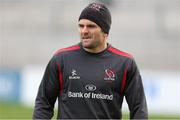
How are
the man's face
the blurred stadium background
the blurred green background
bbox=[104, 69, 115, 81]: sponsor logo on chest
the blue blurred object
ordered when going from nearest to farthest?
1. the man's face
2. bbox=[104, 69, 115, 81]: sponsor logo on chest
3. the blurred green background
4. the blue blurred object
5. the blurred stadium background

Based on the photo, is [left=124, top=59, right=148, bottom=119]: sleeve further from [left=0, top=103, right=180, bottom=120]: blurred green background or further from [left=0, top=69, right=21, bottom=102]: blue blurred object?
[left=0, top=69, right=21, bottom=102]: blue blurred object

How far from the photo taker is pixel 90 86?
646cm

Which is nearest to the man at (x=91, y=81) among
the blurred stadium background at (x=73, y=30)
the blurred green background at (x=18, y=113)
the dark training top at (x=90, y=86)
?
the dark training top at (x=90, y=86)

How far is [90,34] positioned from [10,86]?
1542 cm

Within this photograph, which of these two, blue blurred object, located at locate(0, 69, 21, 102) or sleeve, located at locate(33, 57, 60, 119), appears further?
blue blurred object, located at locate(0, 69, 21, 102)

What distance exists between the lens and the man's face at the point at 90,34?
21.0ft

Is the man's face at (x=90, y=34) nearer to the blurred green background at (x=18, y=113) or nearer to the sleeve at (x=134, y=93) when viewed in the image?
the sleeve at (x=134, y=93)

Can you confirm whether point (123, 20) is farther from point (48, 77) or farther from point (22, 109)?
point (48, 77)

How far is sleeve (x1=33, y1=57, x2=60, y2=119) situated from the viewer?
6.53 metres

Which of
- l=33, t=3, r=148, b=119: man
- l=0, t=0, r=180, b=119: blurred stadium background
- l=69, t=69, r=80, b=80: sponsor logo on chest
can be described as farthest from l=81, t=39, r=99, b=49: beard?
l=0, t=0, r=180, b=119: blurred stadium background

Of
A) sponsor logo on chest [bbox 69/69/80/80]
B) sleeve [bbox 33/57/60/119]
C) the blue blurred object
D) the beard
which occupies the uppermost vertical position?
the beard

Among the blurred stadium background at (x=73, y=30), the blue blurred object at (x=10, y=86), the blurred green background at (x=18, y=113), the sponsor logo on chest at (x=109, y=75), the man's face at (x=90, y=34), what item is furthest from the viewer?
the blurred stadium background at (x=73, y=30)

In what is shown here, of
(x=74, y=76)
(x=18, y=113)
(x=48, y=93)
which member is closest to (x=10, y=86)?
(x=18, y=113)

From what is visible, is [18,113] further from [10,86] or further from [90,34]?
[90,34]
